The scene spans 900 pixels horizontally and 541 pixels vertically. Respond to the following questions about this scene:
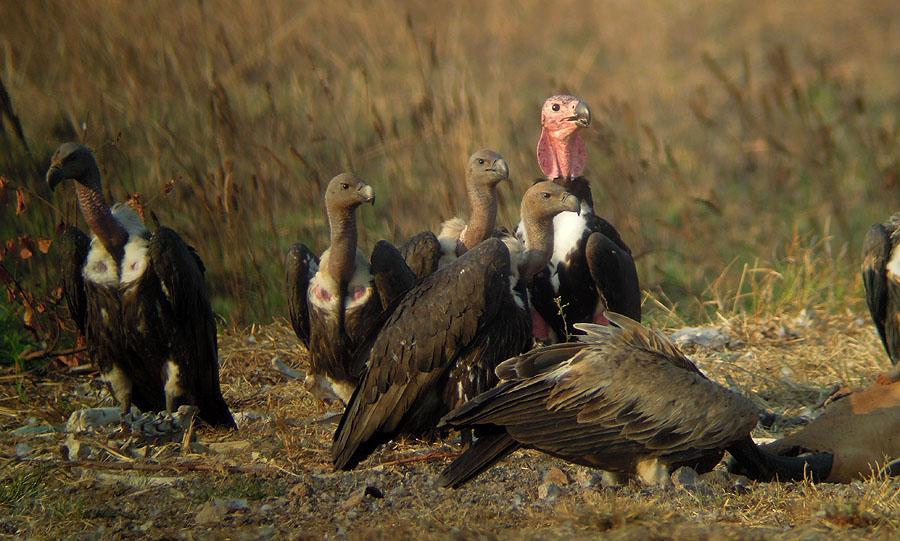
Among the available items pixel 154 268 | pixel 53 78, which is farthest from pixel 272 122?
pixel 154 268

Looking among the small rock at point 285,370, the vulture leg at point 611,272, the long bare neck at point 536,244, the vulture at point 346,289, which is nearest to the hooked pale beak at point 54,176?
the vulture at point 346,289

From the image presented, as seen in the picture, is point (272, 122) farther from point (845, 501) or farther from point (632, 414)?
point (845, 501)

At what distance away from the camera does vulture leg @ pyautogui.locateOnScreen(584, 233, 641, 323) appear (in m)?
5.20

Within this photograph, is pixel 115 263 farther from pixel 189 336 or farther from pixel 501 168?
pixel 501 168

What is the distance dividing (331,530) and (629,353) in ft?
3.64

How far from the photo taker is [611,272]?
520cm

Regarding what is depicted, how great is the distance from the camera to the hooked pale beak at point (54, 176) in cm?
503

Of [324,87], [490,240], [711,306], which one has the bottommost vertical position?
[711,306]

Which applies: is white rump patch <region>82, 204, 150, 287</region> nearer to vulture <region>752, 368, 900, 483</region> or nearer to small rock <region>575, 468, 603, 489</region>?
small rock <region>575, 468, 603, 489</region>

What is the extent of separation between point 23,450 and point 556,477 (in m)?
1.96

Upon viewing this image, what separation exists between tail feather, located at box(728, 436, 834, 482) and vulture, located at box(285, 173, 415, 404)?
1408mm

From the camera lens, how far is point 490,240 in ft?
15.7

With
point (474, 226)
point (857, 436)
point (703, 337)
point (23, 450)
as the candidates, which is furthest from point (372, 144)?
point (857, 436)

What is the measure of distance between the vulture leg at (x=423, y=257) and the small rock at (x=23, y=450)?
1551mm
